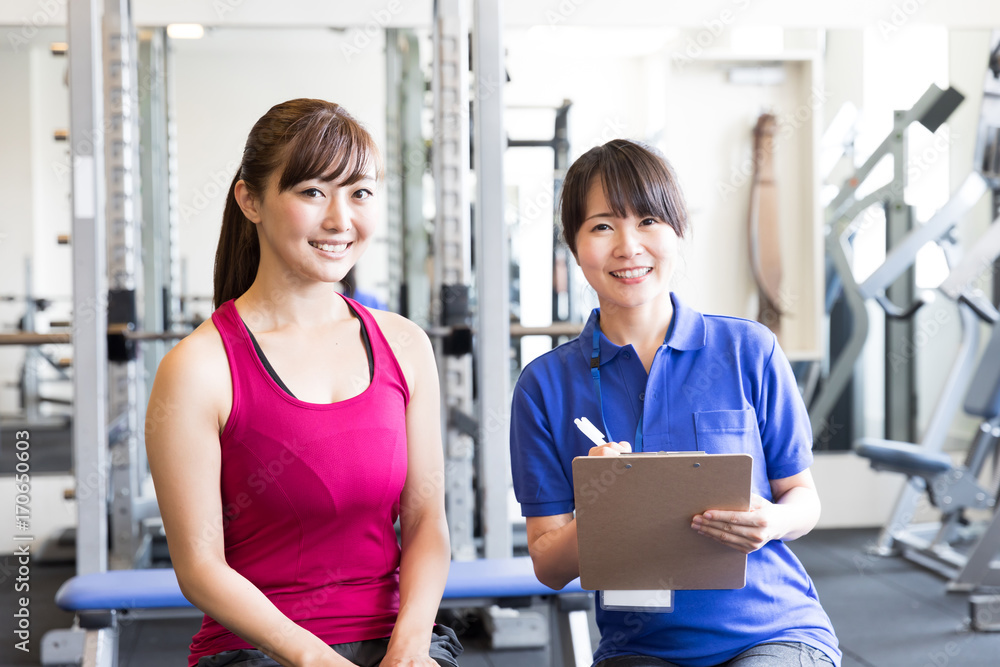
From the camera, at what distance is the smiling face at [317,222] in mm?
1193

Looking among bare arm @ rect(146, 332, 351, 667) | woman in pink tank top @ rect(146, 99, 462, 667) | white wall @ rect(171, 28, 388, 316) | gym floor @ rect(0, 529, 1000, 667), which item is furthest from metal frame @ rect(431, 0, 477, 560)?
white wall @ rect(171, 28, 388, 316)

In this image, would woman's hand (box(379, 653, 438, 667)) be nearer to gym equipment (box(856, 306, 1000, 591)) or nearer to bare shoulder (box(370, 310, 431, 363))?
bare shoulder (box(370, 310, 431, 363))

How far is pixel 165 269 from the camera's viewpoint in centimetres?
432

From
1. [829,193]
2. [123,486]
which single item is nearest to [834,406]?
[829,193]

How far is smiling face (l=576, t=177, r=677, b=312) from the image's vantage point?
130 cm

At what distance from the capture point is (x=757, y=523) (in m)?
1.09

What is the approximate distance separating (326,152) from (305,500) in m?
0.47

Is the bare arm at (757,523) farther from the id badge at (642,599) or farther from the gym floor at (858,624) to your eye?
the gym floor at (858,624)

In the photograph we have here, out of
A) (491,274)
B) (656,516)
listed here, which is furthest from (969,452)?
(656,516)

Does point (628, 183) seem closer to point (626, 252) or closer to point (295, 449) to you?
point (626, 252)

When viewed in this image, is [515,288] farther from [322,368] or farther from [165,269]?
[322,368]

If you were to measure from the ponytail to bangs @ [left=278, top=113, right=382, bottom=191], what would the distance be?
156 mm

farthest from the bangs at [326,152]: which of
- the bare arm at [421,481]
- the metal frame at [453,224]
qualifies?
the metal frame at [453,224]

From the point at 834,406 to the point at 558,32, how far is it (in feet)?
12.1
